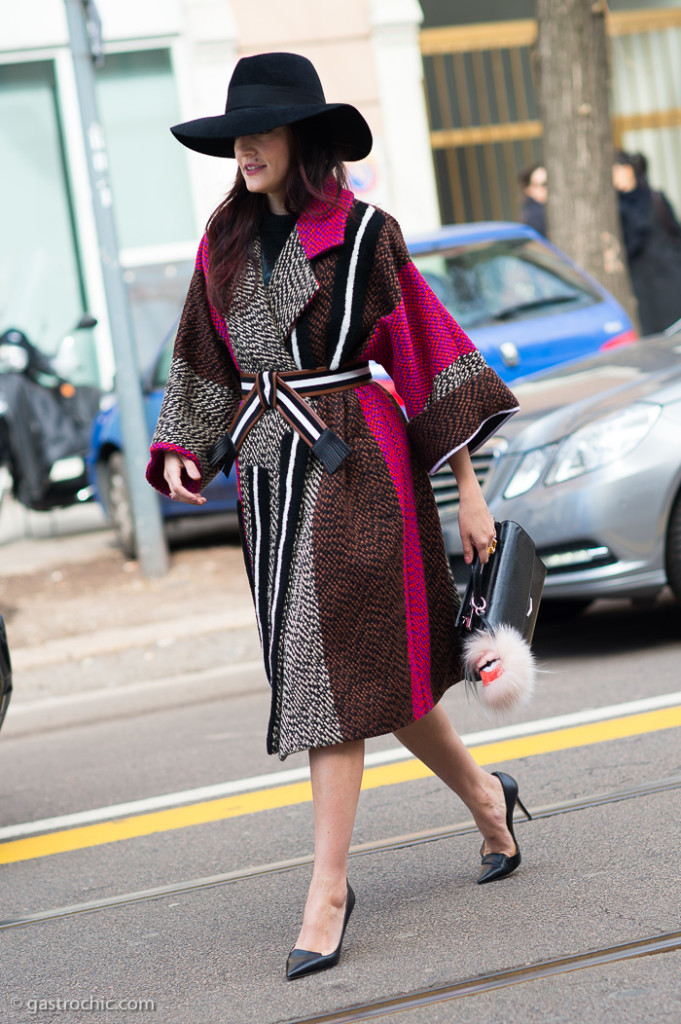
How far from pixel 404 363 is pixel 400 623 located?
562 mm

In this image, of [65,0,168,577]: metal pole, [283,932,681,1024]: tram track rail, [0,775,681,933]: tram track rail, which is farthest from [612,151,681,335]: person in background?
[283,932,681,1024]: tram track rail

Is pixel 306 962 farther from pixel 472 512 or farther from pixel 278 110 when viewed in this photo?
pixel 278 110

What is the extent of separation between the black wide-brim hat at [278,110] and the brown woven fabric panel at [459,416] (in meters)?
0.56

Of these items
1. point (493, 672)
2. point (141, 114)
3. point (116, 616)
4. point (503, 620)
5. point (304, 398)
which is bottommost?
point (116, 616)

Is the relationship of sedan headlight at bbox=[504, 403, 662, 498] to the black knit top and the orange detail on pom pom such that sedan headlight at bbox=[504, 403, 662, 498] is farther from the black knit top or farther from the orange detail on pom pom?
the black knit top

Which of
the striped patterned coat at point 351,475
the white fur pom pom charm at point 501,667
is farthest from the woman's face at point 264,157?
the white fur pom pom charm at point 501,667

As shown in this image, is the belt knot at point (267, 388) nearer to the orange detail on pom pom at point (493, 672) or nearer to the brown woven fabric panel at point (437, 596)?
the brown woven fabric panel at point (437, 596)

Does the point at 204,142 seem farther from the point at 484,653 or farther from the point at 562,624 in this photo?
the point at 562,624

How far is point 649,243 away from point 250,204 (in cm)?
948

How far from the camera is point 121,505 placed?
9.15m

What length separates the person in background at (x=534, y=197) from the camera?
11.2 meters

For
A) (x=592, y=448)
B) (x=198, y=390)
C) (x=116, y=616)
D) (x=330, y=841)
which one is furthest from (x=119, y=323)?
(x=330, y=841)

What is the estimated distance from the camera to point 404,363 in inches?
121

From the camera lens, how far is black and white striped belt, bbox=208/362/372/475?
2953 mm
